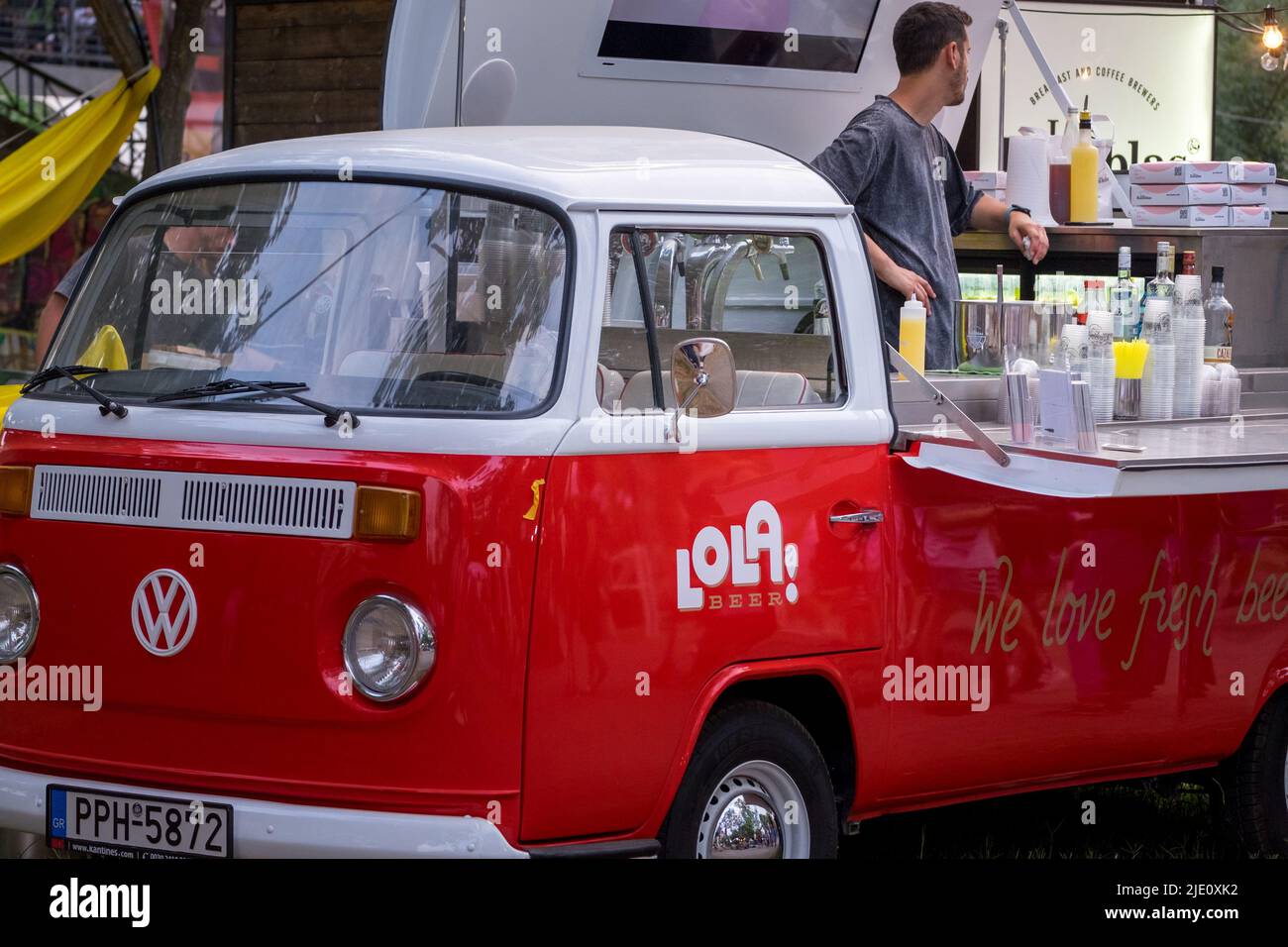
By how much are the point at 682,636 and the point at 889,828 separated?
2.45 metres

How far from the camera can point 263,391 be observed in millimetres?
4344

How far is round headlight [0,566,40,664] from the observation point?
452 cm

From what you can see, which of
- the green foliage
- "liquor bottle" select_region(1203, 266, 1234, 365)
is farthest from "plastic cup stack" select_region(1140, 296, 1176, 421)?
the green foliage

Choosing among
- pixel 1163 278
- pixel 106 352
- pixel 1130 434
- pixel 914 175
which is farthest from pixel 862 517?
pixel 106 352

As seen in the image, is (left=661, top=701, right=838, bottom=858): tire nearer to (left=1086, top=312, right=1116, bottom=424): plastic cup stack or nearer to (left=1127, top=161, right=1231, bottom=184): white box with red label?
(left=1086, top=312, right=1116, bottom=424): plastic cup stack

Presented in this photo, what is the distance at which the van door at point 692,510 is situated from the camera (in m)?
4.17

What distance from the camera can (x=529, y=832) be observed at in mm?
4125

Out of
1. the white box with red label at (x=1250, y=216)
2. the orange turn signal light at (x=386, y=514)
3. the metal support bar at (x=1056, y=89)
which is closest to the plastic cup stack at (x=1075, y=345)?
the white box with red label at (x=1250, y=216)

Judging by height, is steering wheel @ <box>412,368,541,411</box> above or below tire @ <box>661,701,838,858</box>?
above

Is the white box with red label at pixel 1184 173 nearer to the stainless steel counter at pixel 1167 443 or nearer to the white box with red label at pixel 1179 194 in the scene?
the white box with red label at pixel 1179 194

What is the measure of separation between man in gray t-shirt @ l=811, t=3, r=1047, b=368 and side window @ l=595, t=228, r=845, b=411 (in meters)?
1.00

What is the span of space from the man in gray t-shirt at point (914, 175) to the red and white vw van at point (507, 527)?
1.10 metres

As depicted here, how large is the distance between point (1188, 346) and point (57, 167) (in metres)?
7.45

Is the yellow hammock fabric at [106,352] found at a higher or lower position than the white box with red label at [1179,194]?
lower
